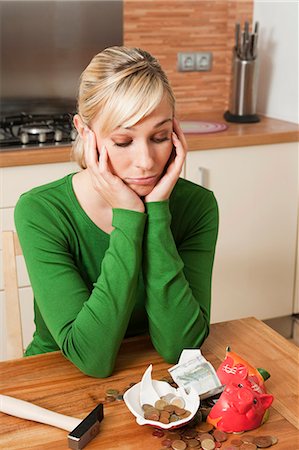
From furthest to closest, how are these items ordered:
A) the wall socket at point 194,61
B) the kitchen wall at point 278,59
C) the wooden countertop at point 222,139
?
the wall socket at point 194,61 → the kitchen wall at point 278,59 → the wooden countertop at point 222,139

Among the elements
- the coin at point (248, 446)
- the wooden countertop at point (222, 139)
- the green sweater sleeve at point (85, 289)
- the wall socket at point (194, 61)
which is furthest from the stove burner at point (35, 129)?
the coin at point (248, 446)

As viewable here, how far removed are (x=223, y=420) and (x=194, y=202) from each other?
→ 0.63 m

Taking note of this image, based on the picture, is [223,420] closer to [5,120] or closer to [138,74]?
[138,74]

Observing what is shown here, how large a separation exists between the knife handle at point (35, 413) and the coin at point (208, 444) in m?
0.21

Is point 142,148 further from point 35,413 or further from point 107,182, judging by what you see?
point 35,413

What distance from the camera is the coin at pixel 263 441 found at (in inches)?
49.0

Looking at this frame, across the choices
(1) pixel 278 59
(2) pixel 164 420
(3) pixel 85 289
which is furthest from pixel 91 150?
(1) pixel 278 59

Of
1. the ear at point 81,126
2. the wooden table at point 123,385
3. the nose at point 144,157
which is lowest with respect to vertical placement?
the wooden table at point 123,385

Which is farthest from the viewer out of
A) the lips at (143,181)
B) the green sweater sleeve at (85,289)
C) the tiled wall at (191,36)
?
the tiled wall at (191,36)

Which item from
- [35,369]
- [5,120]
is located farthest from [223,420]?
[5,120]

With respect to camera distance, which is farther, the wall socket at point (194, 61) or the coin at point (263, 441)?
the wall socket at point (194, 61)

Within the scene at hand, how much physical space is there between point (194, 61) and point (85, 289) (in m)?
2.23

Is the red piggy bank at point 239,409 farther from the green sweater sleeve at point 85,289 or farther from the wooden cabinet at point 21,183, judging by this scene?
the wooden cabinet at point 21,183

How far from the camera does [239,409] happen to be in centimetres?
128
